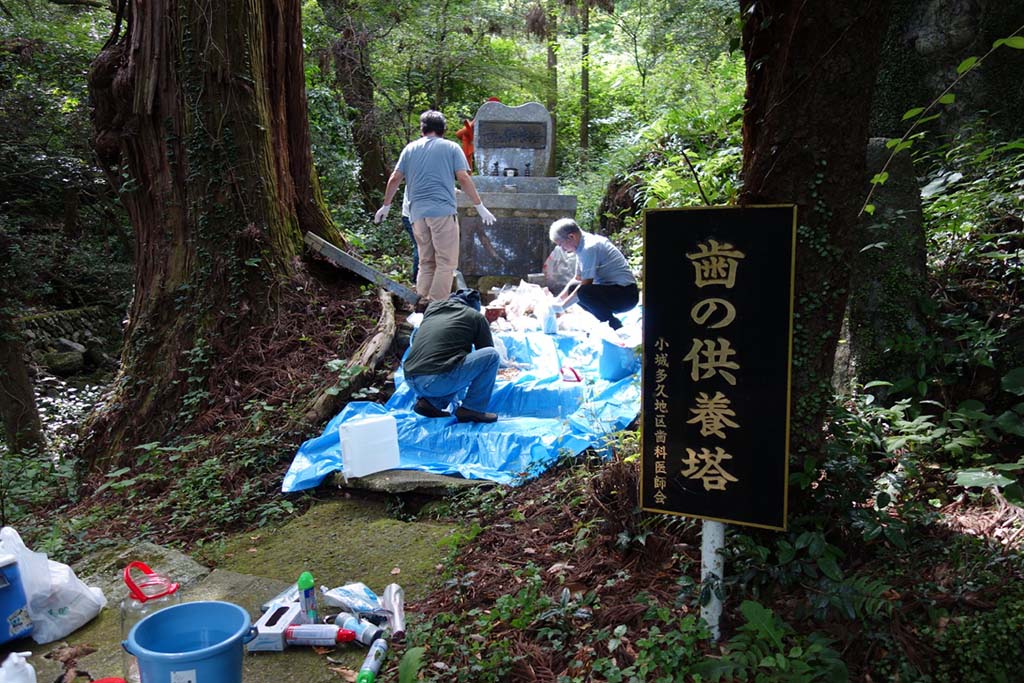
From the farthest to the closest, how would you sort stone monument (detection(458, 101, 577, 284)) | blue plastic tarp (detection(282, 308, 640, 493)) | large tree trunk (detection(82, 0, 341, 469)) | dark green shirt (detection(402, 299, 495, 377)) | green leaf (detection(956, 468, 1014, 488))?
stone monument (detection(458, 101, 577, 284))
large tree trunk (detection(82, 0, 341, 469))
dark green shirt (detection(402, 299, 495, 377))
blue plastic tarp (detection(282, 308, 640, 493))
green leaf (detection(956, 468, 1014, 488))

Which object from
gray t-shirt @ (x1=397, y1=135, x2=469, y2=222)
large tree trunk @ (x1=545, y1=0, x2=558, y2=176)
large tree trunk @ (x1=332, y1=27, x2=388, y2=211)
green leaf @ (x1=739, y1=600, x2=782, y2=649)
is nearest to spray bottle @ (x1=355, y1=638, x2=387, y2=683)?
green leaf @ (x1=739, y1=600, x2=782, y2=649)

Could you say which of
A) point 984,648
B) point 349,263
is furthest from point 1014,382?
point 349,263

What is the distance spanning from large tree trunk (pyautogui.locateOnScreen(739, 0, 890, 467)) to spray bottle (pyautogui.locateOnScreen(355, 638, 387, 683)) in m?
1.84

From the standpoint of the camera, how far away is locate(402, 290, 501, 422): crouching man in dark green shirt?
509cm

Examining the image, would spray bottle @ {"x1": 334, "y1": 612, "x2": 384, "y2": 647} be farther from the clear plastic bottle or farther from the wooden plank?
the wooden plank

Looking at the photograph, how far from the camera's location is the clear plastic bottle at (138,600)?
2.76 metres

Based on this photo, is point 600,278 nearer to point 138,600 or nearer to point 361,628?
point 361,628

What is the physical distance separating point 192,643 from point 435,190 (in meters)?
4.79

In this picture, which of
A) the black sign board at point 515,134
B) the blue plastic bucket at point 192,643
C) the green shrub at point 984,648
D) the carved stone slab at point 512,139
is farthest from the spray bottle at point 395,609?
the black sign board at point 515,134

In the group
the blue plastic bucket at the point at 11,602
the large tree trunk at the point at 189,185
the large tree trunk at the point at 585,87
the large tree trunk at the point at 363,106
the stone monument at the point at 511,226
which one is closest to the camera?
the blue plastic bucket at the point at 11,602

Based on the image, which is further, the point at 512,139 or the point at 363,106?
the point at 363,106

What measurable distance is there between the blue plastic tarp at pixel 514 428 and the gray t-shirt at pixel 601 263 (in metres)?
0.94

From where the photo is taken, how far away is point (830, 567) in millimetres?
2494

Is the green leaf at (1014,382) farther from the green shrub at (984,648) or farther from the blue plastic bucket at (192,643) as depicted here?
the blue plastic bucket at (192,643)
